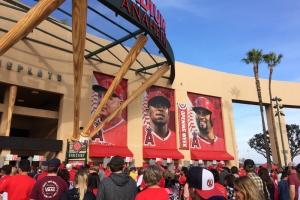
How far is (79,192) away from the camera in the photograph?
3.29 metres

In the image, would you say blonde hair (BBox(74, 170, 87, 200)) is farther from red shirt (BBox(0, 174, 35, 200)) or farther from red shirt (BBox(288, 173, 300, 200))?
red shirt (BBox(288, 173, 300, 200))

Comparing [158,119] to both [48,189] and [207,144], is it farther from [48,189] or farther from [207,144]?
[48,189]

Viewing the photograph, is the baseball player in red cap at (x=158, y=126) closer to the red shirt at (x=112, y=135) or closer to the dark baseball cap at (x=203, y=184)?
the red shirt at (x=112, y=135)

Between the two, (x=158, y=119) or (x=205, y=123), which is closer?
(x=158, y=119)

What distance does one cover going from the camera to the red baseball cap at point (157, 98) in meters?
24.0

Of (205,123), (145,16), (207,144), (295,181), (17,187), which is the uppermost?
(145,16)

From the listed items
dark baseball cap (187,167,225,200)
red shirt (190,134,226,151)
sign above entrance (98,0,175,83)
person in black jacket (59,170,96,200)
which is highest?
sign above entrance (98,0,175,83)

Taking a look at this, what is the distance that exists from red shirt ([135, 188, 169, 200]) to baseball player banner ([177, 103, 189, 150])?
854 inches

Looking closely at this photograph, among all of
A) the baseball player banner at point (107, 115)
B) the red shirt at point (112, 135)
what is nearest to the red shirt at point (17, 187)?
the red shirt at point (112, 135)

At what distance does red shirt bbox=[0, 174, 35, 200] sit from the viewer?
4.10 meters

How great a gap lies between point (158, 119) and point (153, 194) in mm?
20959

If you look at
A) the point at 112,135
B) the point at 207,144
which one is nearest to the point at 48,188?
the point at 112,135

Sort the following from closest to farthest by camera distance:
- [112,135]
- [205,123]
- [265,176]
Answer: [265,176], [112,135], [205,123]

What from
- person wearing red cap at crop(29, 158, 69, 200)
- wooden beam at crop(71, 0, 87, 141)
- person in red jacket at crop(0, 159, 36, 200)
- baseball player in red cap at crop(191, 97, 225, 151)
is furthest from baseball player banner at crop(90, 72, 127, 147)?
person wearing red cap at crop(29, 158, 69, 200)
